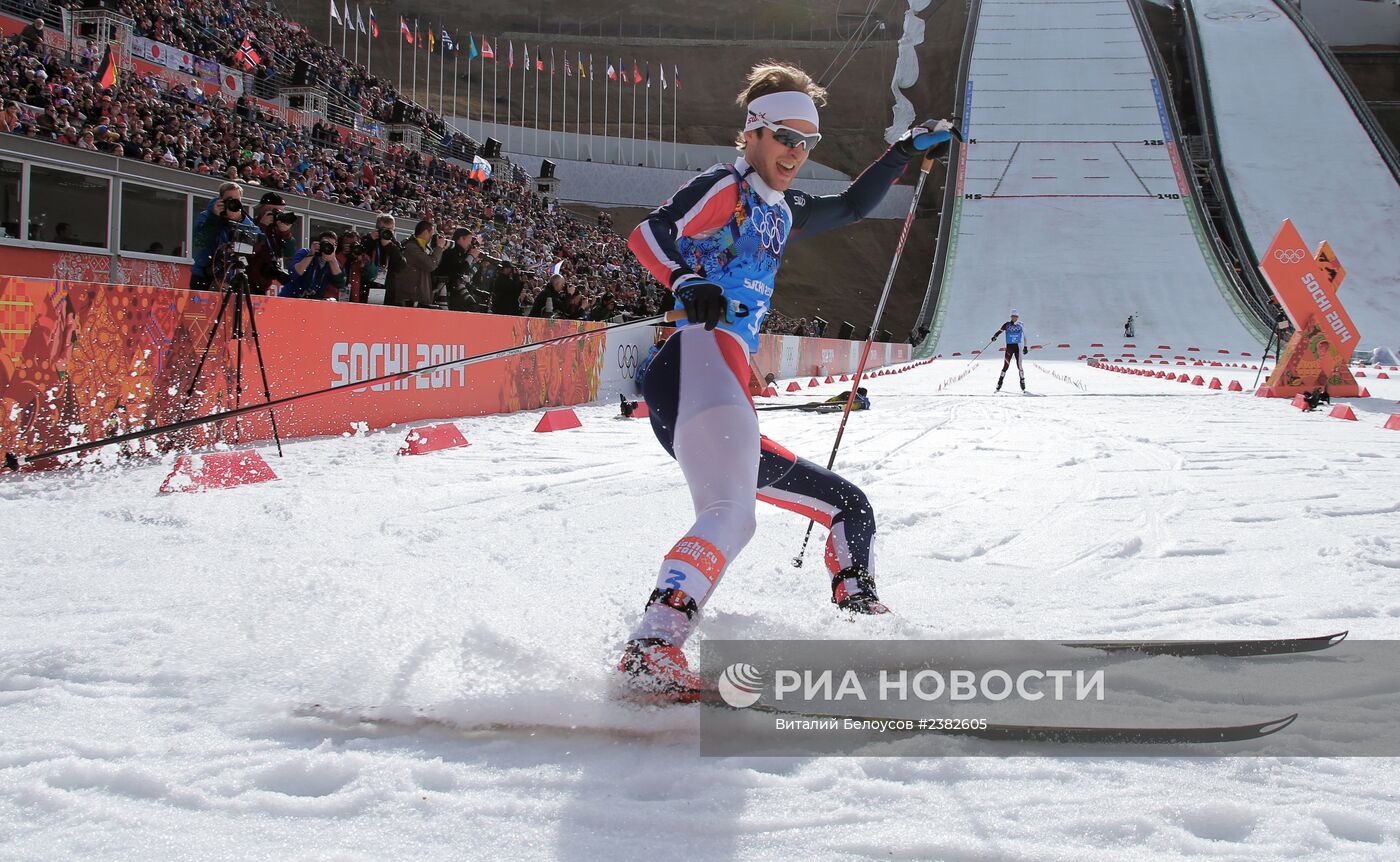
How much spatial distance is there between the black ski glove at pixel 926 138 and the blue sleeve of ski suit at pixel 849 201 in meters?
0.03

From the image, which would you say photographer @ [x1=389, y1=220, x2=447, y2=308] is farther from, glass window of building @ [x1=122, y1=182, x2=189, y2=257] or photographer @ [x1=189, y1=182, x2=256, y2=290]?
glass window of building @ [x1=122, y1=182, x2=189, y2=257]

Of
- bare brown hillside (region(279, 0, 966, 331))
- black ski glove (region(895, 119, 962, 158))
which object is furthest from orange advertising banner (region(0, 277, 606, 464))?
bare brown hillside (region(279, 0, 966, 331))

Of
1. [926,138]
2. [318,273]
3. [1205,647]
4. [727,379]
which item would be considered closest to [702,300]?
[727,379]

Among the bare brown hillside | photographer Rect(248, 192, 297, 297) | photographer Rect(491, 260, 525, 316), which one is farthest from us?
the bare brown hillside

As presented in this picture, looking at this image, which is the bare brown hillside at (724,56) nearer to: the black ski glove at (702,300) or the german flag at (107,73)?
the german flag at (107,73)

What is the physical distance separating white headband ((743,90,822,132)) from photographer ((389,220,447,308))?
811 cm

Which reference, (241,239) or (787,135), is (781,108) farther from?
(241,239)

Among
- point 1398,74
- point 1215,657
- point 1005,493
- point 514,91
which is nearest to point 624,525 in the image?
point 1005,493

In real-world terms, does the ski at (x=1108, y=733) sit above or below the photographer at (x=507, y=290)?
below

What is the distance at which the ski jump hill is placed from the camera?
3453cm

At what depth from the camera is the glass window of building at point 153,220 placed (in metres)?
14.0

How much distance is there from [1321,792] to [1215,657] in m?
0.86

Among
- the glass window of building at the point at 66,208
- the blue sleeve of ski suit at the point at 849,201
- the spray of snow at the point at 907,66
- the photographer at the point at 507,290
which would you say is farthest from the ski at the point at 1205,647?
the spray of snow at the point at 907,66

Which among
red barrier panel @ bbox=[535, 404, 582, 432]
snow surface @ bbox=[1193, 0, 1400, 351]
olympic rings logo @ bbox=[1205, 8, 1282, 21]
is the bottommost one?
red barrier panel @ bbox=[535, 404, 582, 432]
